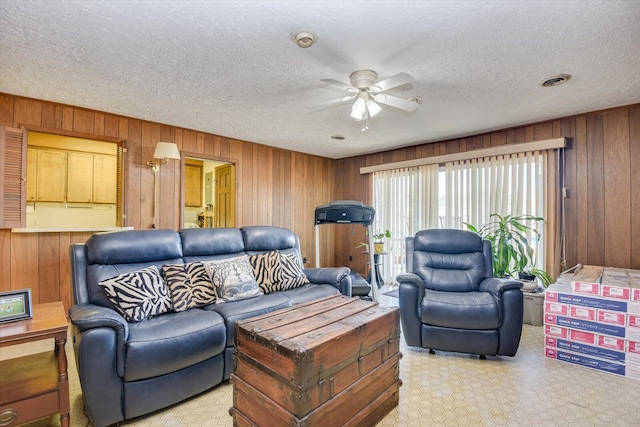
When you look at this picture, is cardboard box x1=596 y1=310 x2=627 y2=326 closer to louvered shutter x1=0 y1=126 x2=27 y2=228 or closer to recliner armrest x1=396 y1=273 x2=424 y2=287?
recliner armrest x1=396 y1=273 x2=424 y2=287

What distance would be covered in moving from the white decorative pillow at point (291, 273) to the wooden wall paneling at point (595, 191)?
3.24 meters

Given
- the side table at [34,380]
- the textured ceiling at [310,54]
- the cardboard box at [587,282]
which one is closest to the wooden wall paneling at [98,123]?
the textured ceiling at [310,54]

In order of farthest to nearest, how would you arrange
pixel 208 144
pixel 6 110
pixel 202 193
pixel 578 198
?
pixel 202 193 < pixel 208 144 < pixel 578 198 < pixel 6 110

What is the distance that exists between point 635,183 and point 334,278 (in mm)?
3304

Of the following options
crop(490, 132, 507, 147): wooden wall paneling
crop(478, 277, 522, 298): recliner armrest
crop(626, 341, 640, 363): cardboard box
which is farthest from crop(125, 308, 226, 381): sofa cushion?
crop(490, 132, 507, 147): wooden wall paneling

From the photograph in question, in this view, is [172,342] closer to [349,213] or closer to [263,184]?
[349,213]

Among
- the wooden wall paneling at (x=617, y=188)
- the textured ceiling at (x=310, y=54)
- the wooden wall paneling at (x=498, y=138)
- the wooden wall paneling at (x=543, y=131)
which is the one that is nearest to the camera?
the textured ceiling at (x=310, y=54)

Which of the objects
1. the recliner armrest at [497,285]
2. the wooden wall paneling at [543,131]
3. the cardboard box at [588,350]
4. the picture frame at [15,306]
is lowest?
the cardboard box at [588,350]

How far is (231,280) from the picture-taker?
255 centimetres

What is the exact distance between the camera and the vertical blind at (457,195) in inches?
151

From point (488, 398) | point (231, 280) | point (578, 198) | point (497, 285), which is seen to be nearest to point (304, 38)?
point (231, 280)

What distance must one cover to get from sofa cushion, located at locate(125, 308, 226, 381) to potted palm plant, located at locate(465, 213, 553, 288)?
3071 millimetres

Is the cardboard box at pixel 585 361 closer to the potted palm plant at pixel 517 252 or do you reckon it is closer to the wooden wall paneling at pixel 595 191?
the potted palm plant at pixel 517 252

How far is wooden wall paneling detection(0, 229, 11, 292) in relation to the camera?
118 inches
